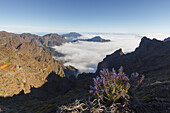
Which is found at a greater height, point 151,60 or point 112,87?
point 112,87

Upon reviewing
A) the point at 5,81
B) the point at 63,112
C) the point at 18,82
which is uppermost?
the point at 63,112

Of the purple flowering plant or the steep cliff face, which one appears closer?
the purple flowering plant

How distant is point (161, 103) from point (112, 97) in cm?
176

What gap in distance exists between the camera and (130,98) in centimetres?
370

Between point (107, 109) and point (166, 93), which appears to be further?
point (166, 93)

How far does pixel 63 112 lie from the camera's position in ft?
11.1

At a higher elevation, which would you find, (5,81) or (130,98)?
(130,98)

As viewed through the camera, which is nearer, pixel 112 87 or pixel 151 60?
pixel 112 87

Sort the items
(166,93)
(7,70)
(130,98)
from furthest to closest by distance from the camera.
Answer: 1. (7,70)
2. (166,93)
3. (130,98)

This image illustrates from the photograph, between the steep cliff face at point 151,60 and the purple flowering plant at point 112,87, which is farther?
the steep cliff face at point 151,60

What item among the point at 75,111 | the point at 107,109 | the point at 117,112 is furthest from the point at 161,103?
the point at 75,111

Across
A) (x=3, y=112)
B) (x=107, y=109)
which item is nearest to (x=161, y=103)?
(x=107, y=109)

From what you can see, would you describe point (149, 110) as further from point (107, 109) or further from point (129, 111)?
point (107, 109)

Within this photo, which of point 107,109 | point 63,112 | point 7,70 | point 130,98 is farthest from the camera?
point 7,70
